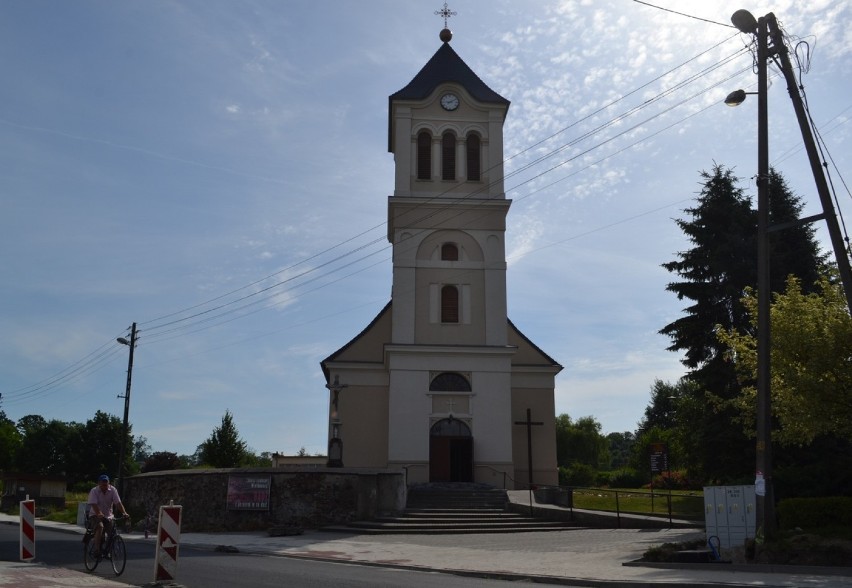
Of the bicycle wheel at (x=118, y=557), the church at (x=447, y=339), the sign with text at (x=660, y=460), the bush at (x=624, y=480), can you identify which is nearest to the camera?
the bicycle wheel at (x=118, y=557)

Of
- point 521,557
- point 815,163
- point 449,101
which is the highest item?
point 449,101

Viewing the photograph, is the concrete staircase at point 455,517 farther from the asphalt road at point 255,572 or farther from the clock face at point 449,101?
the clock face at point 449,101

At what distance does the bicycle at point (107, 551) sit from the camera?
1320 centimetres

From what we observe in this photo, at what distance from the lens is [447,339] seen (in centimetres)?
3506

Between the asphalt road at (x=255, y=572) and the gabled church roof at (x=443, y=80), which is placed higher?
the gabled church roof at (x=443, y=80)

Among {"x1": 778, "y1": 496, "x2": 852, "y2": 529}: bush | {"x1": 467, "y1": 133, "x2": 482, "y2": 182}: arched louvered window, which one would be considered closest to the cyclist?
{"x1": 778, "y1": 496, "x2": 852, "y2": 529}: bush

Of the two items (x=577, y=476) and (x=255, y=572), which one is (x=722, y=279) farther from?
(x=577, y=476)

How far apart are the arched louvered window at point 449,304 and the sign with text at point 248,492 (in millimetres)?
12635

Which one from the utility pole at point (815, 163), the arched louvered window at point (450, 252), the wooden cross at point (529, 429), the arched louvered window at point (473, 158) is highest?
the arched louvered window at point (473, 158)

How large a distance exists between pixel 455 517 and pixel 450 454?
846 cm

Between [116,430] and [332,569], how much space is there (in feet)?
230

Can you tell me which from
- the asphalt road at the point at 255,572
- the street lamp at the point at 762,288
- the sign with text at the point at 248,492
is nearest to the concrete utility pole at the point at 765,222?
the street lamp at the point at 762,288

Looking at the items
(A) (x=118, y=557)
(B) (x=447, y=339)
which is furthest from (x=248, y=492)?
(B) (x=447, y=339)

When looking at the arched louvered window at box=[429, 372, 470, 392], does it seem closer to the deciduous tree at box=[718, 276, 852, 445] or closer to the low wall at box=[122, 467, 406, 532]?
the low wall at box=[122, 467, 406, 532]
